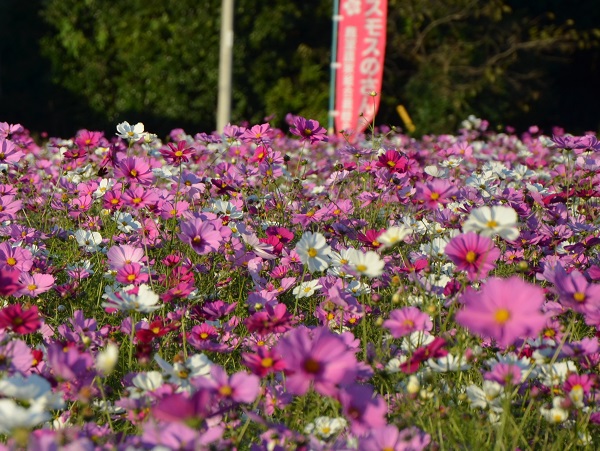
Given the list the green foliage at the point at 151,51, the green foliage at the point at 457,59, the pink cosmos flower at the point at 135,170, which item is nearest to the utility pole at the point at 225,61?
the green foliage at the point at 151,51

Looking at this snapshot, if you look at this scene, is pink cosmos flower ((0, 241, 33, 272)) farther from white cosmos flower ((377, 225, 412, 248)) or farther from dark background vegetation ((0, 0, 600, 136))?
dark background vegetation ((0, 0, 600, 136))

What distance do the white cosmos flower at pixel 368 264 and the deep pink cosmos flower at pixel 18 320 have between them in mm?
534

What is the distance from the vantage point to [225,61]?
328 inches

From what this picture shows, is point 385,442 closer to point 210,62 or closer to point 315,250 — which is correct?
point 315,250

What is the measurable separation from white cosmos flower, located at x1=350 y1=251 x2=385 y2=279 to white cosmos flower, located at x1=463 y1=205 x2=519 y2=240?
0.55ft

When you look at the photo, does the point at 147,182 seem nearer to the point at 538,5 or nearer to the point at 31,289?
the point at 31,289

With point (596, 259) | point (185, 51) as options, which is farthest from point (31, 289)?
point (185, 51)

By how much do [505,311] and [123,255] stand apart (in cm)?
105

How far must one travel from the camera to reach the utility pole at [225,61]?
824cm

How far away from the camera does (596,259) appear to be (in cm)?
242

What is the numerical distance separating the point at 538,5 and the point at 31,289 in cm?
1316

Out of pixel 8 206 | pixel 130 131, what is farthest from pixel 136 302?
pixel 130 131

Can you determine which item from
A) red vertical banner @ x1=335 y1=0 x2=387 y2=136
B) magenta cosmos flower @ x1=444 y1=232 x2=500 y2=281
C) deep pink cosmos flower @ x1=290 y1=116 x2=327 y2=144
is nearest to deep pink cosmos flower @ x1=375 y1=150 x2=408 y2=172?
deep pink cosmos flower @ x1=290 y1=116 x2=327 y2=144

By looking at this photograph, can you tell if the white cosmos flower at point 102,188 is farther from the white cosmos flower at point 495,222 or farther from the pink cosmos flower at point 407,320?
the white cosmos flower at point 495,222
